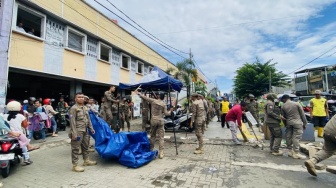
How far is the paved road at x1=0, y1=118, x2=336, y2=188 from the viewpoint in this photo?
3.78 m

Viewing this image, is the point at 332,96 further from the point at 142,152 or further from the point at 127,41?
the point at 127,41

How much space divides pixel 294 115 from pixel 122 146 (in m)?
4.53

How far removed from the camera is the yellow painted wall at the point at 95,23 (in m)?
9.65

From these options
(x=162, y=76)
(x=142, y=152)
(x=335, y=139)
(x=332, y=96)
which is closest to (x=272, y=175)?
(x=335, y=139)

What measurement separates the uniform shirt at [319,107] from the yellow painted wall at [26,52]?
11.4 m

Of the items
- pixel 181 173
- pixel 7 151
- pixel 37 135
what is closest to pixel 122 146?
pixel 181 173

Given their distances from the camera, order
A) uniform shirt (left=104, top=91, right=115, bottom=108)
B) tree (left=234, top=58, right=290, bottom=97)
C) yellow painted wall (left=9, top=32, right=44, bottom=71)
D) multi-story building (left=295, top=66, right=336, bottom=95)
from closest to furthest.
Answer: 1. uniform shirt (left=104, top=91, right=115, bottom=108)
2. yellow painted wall (left=9, top=32, right=44, bottom=71)
3. tree (left=234, top=58, right=290, bottom=97)
4. multi-story building (left=295, top=66, right=336, bottom=95)

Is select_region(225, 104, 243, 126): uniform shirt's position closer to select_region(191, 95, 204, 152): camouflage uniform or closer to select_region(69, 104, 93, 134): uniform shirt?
select_region(191, 95, 204, 152): camouflage uniform

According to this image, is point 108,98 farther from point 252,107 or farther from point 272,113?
point 252,107

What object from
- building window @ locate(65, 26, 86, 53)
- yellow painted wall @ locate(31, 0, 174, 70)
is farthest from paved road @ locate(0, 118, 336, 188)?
yellow painted wall @ locate(31, 0, 174, 70)

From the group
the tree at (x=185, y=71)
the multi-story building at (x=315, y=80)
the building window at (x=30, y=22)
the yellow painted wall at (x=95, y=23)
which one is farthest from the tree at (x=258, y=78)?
the building window at (x=30, y=22)

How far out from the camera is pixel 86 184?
376 centimetres

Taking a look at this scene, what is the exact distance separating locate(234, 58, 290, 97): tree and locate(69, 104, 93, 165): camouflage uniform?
25.6 meters

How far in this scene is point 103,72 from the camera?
13.5m
